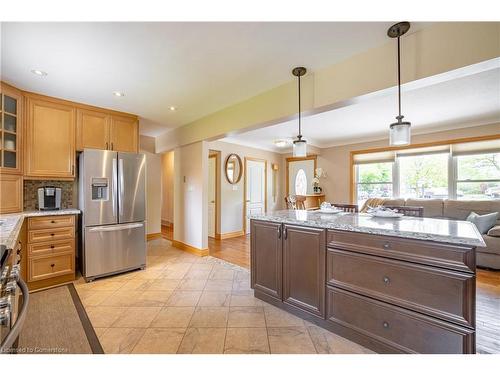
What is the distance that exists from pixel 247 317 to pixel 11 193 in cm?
298

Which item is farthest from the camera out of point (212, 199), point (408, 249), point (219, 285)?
point (212, 199)

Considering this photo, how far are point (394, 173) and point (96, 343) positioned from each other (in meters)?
5.96

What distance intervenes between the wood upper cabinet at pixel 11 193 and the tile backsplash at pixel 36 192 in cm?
32

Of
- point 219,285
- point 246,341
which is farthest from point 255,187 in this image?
point 246,341

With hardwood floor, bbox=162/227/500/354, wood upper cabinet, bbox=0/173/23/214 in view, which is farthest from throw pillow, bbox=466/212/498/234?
wood upper cabinet, bbox=0/173/23/214

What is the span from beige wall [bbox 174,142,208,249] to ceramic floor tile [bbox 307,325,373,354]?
256cm

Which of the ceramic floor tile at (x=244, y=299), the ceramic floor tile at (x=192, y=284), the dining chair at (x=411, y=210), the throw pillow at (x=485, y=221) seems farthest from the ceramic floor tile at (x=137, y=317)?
the throw pillow at (x=485, y=221)

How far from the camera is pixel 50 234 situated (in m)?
2.70

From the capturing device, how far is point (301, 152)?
250cm

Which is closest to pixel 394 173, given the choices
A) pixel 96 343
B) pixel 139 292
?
pixel 139 292

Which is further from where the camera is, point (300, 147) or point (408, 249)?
point (300, 147)

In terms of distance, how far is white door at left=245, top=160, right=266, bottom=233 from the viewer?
5.97 metres

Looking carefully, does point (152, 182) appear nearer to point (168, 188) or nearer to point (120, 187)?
point (120, 187)
